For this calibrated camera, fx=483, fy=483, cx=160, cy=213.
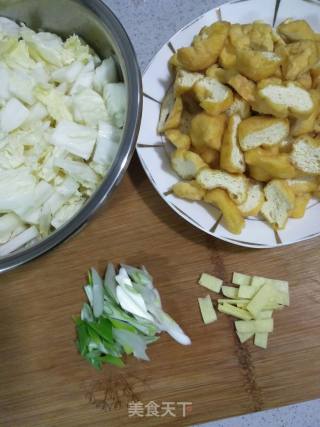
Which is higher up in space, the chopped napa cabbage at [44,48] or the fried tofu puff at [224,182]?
the chopped napa cabbage at [44,48]

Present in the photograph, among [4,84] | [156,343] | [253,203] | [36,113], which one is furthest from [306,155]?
[4,84]

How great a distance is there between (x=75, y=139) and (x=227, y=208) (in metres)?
0.48

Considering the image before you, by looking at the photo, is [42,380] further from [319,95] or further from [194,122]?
[319,95]

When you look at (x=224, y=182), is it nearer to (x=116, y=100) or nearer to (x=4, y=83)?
(x=116, y=100)

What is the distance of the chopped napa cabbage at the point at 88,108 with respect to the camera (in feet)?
4.69

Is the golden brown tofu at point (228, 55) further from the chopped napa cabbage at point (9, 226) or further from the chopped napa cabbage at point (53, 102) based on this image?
the chopped napa cabbage at point (9, 226)

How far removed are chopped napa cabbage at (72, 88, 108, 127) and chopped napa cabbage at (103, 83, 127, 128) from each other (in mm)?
27

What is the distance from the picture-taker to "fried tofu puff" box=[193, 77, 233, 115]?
1289mm

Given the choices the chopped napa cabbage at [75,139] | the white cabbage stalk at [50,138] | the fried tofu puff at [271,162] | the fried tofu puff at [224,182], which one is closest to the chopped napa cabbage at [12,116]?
the white cabbage stalk at [50,138]

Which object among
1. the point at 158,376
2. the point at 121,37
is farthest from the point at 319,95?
the point at 158,376

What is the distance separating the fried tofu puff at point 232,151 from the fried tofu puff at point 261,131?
0.05 feet

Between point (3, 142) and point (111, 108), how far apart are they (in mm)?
325

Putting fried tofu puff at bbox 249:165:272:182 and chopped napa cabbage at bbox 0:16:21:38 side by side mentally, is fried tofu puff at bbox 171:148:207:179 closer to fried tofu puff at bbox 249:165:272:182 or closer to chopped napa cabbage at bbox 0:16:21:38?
fried tofu puff at bbox 249:165:272:182

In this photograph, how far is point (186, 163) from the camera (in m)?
1.34
